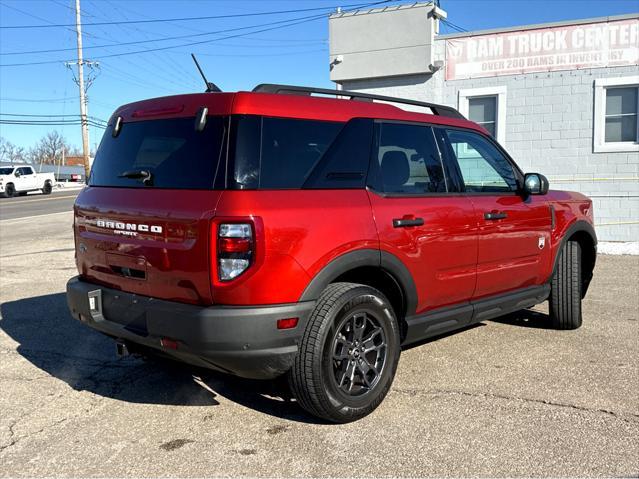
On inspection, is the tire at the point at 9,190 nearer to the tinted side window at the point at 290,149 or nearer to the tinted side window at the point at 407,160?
the tinted side window at the point at 407,160

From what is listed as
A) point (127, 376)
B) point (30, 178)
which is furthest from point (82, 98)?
point (127, 376)

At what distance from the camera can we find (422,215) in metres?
3.92

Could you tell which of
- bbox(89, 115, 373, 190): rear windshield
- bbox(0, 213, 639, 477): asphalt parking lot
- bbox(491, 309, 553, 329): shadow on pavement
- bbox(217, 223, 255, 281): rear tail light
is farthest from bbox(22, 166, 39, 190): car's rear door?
bbox(217, 223, 255, 281): rear tail light

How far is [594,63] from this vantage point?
37.5 ft

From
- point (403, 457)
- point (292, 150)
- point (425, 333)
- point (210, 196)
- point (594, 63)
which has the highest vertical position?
point (594, 63)

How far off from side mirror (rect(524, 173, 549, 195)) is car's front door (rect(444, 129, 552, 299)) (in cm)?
8

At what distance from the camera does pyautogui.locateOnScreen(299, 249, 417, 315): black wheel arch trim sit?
328 cm

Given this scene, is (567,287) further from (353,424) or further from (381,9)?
(381,9)

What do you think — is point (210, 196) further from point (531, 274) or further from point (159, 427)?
point (531, 274)

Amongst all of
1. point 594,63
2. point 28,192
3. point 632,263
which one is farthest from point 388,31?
point 28,192

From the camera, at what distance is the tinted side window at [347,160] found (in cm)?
349

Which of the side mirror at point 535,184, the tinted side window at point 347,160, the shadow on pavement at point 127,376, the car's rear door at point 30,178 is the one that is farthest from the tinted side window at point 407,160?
the car's rear door at point 30,178

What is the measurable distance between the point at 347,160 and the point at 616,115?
9.93 m

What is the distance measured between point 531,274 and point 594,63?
8.26 meters
